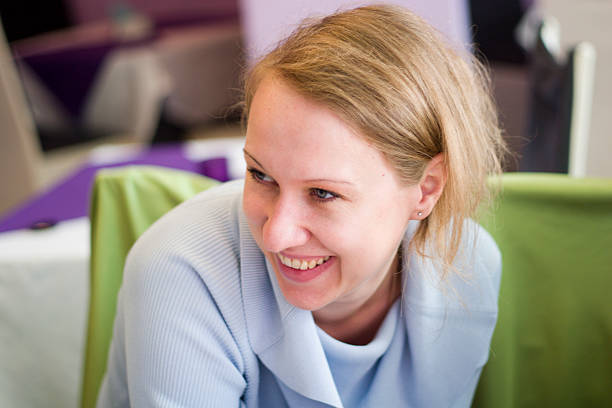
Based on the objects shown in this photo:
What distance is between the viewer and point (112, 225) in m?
1.13

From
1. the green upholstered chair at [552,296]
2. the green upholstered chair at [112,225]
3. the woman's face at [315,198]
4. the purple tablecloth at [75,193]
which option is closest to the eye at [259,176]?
the woman's face at [315,198]

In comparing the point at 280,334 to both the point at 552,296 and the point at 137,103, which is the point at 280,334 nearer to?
the point at 552,296

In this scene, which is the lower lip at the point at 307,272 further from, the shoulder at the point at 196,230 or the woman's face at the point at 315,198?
the shoulder at the point at 196,230

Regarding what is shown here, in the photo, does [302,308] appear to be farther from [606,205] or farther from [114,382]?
[606,205]

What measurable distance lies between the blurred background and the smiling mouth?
0.35 meters

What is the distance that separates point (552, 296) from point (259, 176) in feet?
2.24

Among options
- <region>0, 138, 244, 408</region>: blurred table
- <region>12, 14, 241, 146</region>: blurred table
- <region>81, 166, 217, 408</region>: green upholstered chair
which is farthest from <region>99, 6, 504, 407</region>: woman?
<region>12, 14, 241, 146</region>: blurred table

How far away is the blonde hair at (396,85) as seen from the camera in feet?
2.39

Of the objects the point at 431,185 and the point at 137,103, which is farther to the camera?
the point at 137,103

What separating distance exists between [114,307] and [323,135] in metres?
0.69

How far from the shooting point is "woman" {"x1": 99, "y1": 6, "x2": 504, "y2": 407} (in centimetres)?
74

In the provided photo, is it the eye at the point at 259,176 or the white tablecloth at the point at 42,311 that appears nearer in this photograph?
the eye at the point at 259,176

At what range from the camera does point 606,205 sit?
1018 millimetres

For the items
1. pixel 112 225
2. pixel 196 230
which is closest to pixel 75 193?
pixel 112 225
